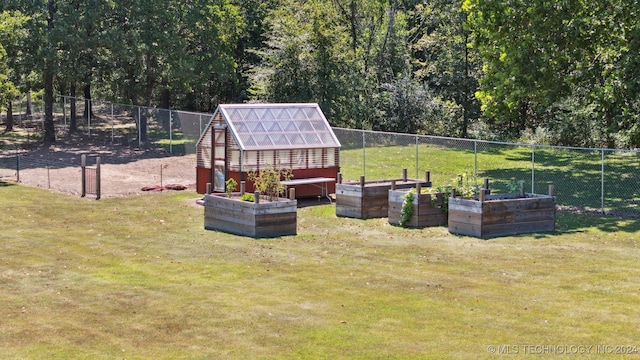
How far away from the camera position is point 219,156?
3047cm

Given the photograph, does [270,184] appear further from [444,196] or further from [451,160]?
[451,160]

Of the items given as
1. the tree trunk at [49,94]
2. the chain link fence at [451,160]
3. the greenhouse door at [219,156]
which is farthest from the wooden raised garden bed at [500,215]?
the tree trunk at [49,94]

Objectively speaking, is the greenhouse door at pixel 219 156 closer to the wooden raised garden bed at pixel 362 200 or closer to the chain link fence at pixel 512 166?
the wooden raised garden bed at pixel 362 200

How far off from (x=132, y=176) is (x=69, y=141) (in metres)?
15.9

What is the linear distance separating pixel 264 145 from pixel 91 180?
304 inches

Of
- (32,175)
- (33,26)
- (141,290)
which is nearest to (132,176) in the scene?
(32,175)

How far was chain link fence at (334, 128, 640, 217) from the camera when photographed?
3078 cm

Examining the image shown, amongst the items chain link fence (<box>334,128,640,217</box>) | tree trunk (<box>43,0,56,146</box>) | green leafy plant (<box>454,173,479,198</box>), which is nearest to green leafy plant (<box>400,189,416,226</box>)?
green leafy plant (<box>454,173,479,198</box>)

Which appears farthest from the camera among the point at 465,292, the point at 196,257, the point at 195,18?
the point at 195,18

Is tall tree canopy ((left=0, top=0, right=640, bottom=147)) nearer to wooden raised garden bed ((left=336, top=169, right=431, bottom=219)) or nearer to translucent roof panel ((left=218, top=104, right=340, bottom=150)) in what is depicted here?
translucent roof panel ((left=218, top=104, right=340, bottom=150))

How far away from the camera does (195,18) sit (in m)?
51.3

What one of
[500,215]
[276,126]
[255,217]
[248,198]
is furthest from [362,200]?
[276,126]

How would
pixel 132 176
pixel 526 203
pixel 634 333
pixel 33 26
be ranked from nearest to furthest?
1. pixel 634 333
2. pixel 526 203
3. pixel 132 176
4. pixel 33 26

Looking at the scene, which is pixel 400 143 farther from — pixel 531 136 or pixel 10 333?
pixel 10 333
